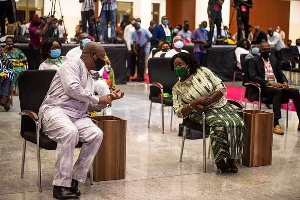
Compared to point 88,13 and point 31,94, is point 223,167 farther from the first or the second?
point 88,13

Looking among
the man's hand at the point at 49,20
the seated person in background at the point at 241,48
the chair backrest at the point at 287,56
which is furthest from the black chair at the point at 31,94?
the chair backrest at the point at 287,56

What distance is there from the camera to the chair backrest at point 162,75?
868cm

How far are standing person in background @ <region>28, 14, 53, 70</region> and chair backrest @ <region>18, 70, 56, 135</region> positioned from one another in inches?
300

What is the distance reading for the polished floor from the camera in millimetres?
5355

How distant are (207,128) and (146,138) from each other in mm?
1924

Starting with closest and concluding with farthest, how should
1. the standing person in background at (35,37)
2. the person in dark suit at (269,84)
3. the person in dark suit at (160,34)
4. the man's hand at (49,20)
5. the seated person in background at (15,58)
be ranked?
the person in dark suit at (269,84) < the seated person in background at (15,58) < the standing person in background at (35,37) < the man's hand at (49,20) < the person in dark suit at (160,34)

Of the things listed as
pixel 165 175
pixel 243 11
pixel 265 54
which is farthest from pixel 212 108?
pixel 243 11

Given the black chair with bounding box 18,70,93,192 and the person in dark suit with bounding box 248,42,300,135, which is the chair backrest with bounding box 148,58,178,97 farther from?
the black chair with bounding box 18,70,93,192

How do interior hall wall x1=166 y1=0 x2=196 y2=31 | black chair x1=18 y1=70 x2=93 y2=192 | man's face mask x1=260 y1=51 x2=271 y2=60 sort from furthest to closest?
interior hall wall x1=166 y1=0 x2=196 y2=31 < man's face mask x1=260 y1=51 x2=271 y2=60 < black chair x1=18 y1=70 x2=93 y2=192

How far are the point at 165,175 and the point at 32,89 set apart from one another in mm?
→ 1565

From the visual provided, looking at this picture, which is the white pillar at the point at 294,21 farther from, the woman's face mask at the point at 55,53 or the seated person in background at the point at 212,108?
the seated person in background at the point at 212,108

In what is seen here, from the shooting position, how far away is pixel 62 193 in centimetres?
505

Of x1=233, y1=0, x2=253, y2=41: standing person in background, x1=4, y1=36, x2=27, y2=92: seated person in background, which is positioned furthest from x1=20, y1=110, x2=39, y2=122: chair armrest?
x1=233, y1=0, x2=253, y2=41: standing person in background

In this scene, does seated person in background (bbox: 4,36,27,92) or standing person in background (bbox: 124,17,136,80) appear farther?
standing person in background (bbox: 124,17,136,80)
